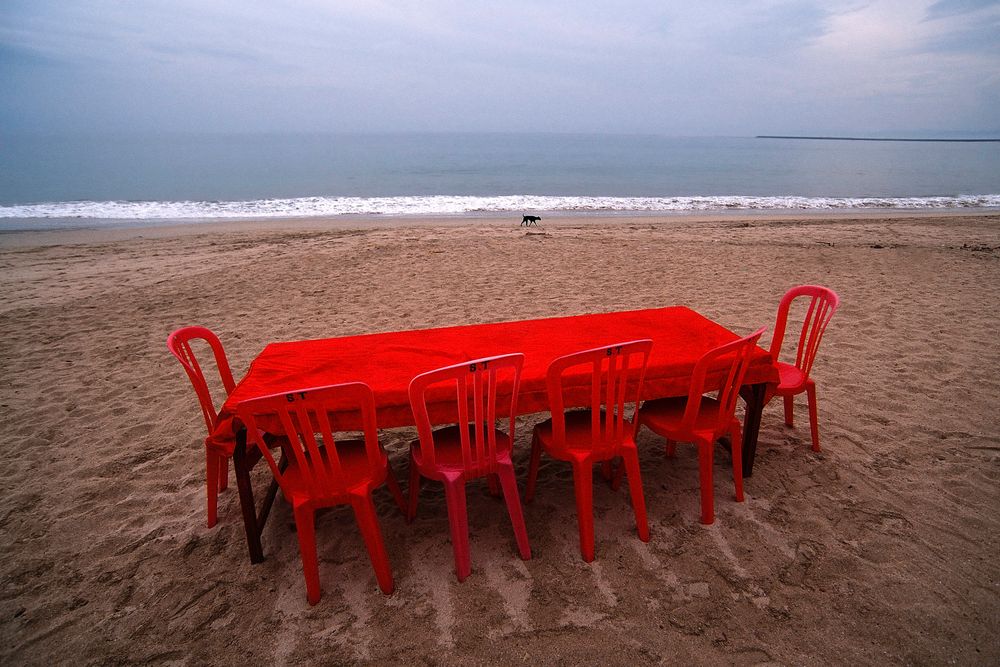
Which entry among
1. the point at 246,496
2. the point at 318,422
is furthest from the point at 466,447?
the point at 246,496

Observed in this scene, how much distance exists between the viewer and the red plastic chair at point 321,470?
1917mm

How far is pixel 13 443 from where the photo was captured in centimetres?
350

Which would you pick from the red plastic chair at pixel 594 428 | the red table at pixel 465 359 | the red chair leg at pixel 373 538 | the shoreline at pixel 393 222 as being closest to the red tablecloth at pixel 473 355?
the red table at pixel 465 359

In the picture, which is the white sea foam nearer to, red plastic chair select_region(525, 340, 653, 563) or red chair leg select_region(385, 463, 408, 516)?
red chair leg select_region(385, 463, 408, 516)

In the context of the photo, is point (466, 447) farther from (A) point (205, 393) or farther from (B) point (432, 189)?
(B) point (432, 189)

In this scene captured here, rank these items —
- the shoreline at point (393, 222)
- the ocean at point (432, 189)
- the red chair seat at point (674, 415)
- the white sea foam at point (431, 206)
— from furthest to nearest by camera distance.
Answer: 1. the ocean at point (432, 189)
2. the white sea foam at point (431, 206)
3. the shoreline at point (393, 222)
4. the red chair seat at point (674, 415)

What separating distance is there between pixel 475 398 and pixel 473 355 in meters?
0.55

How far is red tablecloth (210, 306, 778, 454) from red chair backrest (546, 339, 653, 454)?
0.10 m

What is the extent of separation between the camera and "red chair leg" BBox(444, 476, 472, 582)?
2186mm

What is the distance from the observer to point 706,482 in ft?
8.29

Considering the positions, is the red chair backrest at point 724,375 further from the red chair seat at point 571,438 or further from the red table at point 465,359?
the red chair seat at point 571,438

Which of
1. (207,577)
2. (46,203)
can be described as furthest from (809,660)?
(46,203)

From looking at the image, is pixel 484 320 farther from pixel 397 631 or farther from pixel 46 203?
pixel 46 203

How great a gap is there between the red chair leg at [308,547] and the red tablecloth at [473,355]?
0.47m
